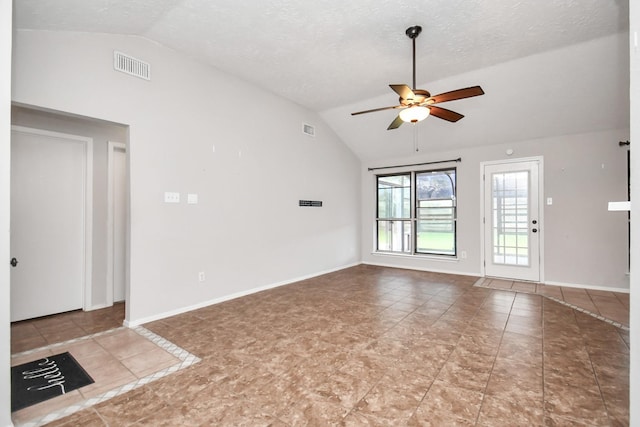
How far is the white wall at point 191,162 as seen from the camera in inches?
118

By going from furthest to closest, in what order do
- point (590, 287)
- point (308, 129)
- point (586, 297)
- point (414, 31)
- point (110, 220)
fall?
point (308, 129)
point (590, 287)
point (586, 297)
point (110, 220)
point (414, 31)

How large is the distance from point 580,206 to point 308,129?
472 centimetres

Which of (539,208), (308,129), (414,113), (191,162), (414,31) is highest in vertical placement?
(414,31)

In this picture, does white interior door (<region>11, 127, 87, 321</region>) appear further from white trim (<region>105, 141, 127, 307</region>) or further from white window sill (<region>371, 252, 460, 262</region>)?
white window sill (<region>371, 252, 460, 262</region>)

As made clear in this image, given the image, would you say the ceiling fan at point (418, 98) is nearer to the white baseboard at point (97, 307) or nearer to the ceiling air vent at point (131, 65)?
the ceiling air vent at point (131, 65)

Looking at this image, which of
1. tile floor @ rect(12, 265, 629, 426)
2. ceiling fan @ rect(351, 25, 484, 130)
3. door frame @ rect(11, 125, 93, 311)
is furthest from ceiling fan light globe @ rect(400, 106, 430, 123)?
door frame @ rect(11, 125, 93, 311)

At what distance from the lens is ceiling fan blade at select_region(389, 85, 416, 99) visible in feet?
9.69

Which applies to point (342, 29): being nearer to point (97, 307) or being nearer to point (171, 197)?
point (171, 197)

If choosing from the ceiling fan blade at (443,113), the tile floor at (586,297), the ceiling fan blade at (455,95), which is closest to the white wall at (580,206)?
the tile floor at (586,297)

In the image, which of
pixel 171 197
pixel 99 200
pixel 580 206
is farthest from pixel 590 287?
pixel 99 200

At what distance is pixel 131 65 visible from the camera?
11.0ft

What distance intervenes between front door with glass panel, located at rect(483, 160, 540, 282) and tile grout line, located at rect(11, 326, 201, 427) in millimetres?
5282

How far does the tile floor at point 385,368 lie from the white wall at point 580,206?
137cm

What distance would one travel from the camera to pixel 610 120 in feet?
15.1
